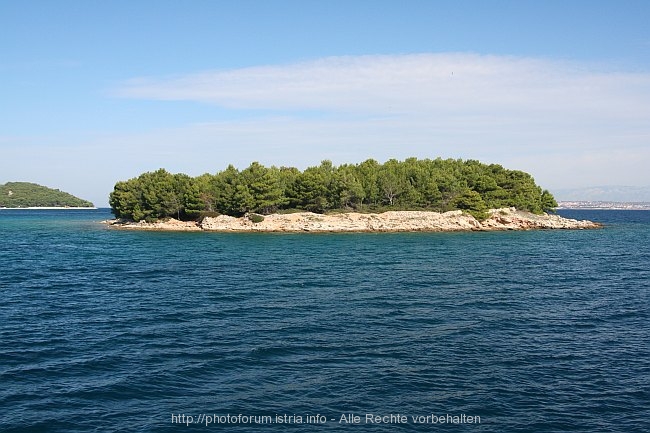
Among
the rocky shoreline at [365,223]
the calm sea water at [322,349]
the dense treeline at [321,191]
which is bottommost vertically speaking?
the calm sea water at [322,349]

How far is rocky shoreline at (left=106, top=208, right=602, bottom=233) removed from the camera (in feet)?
375

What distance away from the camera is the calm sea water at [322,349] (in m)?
19.2

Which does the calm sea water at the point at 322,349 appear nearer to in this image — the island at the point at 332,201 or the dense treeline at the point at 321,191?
the island at the point at 332,201

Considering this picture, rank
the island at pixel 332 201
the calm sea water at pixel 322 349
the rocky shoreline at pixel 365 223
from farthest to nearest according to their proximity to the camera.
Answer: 1. the island at pixel 332 201
2. the rocky shoreline at pixel 365 223
3. the calm sea water at pixel 322 349

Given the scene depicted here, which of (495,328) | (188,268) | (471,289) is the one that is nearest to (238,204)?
(188,268)

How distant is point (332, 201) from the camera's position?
124750 millimetres

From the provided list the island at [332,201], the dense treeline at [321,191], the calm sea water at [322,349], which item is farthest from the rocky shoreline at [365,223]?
the calm sea water at [322,349]

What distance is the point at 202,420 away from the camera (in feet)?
61.1

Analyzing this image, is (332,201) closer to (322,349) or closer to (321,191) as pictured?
(321,191)

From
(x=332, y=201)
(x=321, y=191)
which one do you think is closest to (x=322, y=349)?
(x=321, y=191)

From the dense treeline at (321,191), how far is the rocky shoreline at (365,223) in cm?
359

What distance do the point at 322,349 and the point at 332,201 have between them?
98.8 m

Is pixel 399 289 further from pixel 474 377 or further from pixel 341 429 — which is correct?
pixel 341 429

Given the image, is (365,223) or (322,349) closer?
(322,349)
